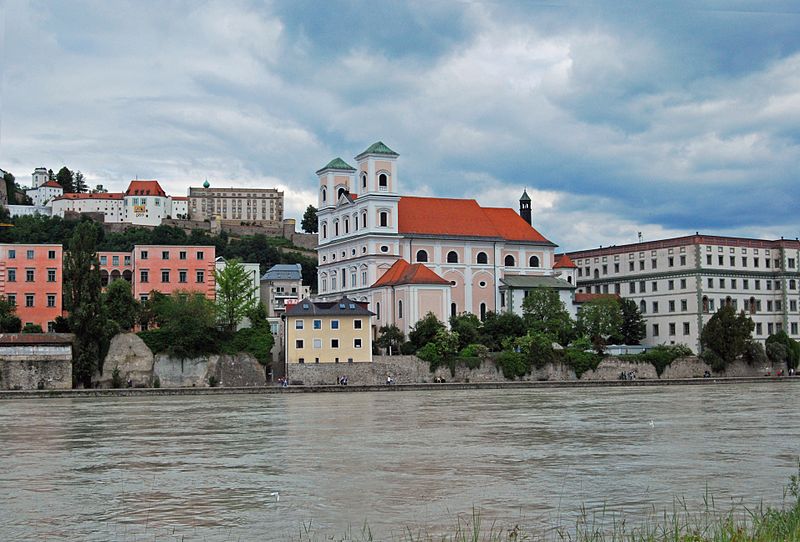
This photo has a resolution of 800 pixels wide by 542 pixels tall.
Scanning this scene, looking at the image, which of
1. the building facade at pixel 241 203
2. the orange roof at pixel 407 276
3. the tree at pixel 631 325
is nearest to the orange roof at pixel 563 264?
the tree at pixel 631 325

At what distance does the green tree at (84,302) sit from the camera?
6203cm

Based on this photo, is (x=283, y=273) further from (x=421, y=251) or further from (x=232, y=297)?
(x=232, y=297)

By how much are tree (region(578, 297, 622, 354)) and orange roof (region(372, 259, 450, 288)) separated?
12670 mm

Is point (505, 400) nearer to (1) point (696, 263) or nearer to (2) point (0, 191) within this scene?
(1) point (696, 263)

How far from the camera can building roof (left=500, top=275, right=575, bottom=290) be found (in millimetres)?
86375

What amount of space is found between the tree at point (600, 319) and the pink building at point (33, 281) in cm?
3964

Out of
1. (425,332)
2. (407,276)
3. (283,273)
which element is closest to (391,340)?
(425,332)

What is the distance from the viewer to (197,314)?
67625 millimetres

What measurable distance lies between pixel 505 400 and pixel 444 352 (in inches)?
741

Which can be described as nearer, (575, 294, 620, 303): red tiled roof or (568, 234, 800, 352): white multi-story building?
(575, 294, 620, 303): red tiled roof

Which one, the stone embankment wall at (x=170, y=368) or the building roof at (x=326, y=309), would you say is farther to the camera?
the building roof at (x=326, y=309)

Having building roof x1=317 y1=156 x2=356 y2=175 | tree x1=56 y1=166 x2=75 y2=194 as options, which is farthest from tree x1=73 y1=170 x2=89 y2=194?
building roof x1=317 y1=156 x2=356 y2=175

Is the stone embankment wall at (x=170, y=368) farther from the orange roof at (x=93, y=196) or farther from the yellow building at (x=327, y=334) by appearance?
the orange roof at (x=93, y=196)

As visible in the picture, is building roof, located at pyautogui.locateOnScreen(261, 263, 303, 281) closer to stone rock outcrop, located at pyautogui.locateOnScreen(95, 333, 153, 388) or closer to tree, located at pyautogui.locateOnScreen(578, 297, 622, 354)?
tree, located at pyautogui.locateOnScreen(578, 297, 622, 354)
